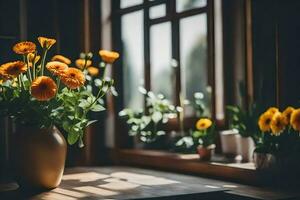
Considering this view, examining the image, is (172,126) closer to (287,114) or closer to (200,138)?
(200,138)

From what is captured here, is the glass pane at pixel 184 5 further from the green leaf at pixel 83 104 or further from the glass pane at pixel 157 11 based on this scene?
the green leaf at pixel 83 104

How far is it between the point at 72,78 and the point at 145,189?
675 millimetres

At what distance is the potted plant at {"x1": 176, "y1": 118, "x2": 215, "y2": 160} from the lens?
3.16 metres

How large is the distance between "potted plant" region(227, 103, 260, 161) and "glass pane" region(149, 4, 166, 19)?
1132mm

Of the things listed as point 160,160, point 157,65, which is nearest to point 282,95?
point 160,160

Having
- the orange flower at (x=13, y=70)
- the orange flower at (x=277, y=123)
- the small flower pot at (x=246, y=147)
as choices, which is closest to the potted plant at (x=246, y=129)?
the small flower pot at (x=246, y=147)

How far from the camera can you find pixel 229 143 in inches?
127

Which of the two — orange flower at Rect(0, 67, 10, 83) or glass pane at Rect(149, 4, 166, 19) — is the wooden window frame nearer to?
glass pane at Rect(149, 4, 166, 19)

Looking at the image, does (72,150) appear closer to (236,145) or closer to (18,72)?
(236,145)

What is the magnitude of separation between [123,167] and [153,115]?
17.8 inches

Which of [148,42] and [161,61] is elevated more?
[148,42]

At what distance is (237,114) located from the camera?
9.86 ft

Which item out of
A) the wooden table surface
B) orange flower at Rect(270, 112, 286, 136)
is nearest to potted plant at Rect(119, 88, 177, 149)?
the wooden table surface

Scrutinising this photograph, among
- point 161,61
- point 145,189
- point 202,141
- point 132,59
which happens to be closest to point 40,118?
point 145,189
